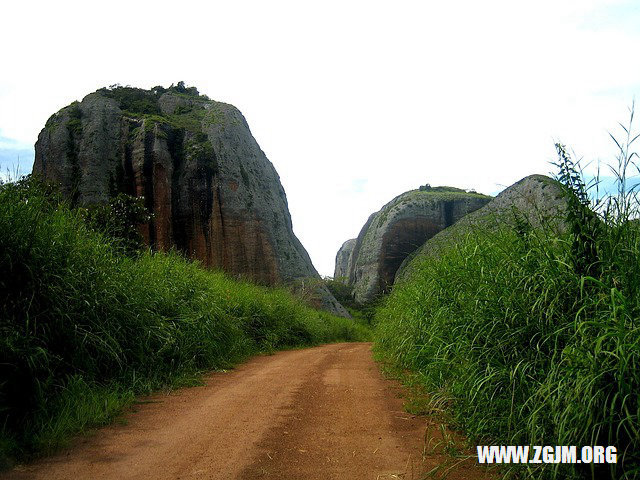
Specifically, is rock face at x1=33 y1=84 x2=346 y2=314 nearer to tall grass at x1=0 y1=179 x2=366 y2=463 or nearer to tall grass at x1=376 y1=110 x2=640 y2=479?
tall grass at x1=0 y1=179 x2=366 y2=463

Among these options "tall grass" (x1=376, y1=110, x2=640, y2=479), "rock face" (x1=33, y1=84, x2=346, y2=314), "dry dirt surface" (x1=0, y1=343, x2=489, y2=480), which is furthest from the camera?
"rock face" (x1=33, y1=84, x2=346, y2=314)

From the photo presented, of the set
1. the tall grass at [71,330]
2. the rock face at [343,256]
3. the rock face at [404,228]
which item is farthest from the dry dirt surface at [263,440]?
the rock face at [343,256]

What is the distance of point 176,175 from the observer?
19984 mm

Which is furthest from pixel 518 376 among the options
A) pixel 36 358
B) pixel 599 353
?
pixel 36 358

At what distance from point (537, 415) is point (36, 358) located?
13.9 ft

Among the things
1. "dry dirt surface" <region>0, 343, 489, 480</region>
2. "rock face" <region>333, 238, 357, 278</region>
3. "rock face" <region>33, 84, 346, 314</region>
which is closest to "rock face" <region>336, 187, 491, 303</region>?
"rock face" <region>33, 84, 346, 314</region>

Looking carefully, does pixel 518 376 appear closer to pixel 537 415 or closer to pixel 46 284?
pixel 537 415

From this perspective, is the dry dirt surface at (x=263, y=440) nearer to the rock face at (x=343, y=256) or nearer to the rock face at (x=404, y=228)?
the rock face at (x=404, y=228)

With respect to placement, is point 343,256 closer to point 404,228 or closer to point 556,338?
point 404,228

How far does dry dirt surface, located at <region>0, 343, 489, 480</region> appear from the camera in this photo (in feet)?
10.7

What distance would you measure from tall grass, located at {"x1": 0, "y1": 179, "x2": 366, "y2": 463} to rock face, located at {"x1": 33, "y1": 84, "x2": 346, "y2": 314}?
12.0 metres

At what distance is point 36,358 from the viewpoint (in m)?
4.40

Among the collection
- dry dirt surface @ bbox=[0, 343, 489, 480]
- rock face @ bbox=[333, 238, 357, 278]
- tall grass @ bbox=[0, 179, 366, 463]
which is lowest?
dry dirt surface @ bbox=[0, 343, 489, 480]

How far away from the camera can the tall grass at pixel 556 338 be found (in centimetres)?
264
